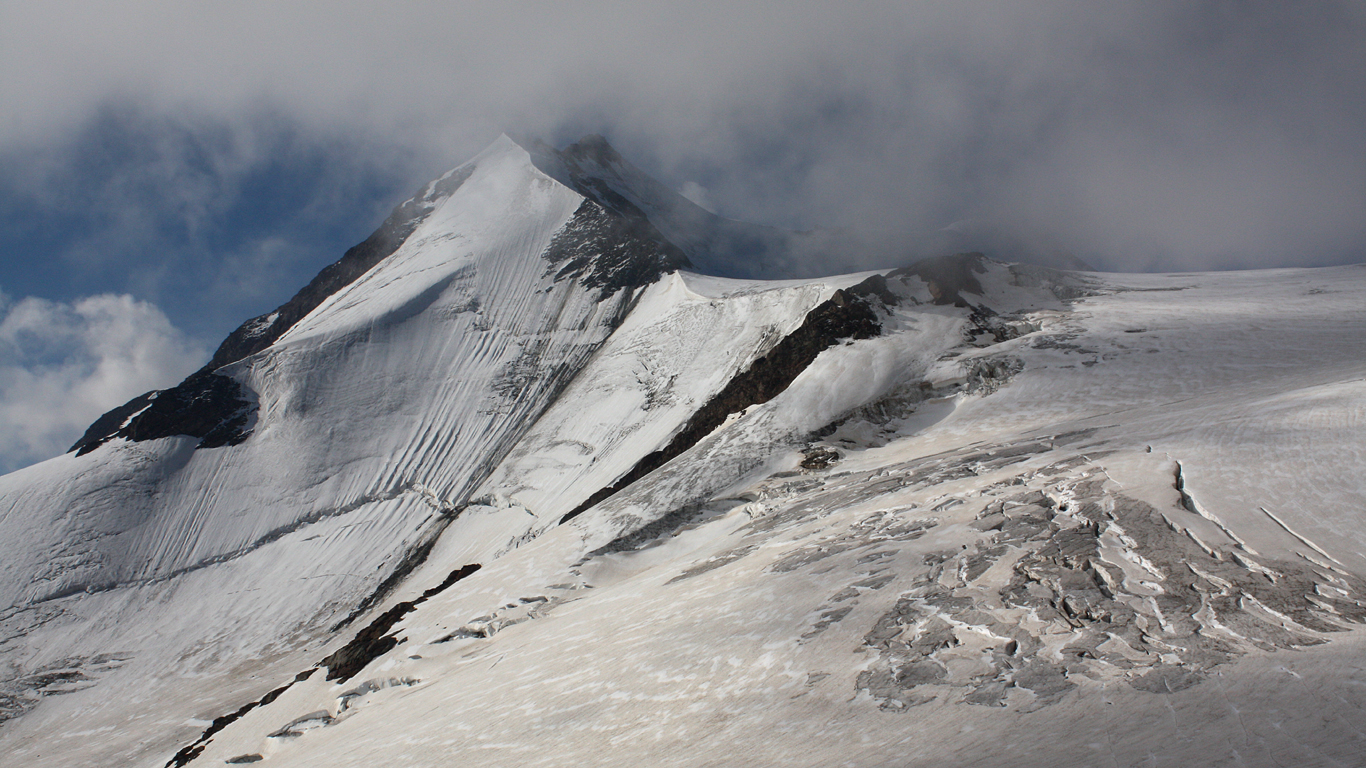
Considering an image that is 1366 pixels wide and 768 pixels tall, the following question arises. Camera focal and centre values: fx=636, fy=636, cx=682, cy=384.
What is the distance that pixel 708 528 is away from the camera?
17.6 metres

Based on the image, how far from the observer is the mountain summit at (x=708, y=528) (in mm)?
6215

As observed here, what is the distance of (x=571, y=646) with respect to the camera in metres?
10.9

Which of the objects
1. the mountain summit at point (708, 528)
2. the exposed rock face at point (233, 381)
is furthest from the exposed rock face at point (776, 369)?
the exposed rock face at point (233, 381)

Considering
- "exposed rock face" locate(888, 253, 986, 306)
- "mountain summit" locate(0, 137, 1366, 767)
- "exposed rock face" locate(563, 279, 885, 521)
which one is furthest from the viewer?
"exposed rock face" locate(888, 253, 986, 306)

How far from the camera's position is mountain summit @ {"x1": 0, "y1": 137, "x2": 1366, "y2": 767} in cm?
621

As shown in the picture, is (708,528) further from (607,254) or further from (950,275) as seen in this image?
(607,254)

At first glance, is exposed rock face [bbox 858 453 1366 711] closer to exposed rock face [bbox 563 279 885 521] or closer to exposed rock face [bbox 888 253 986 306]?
exposed rock face [bbox 563 279 885 521]

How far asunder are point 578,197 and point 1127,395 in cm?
4480

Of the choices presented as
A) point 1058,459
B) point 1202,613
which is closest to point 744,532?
point 1058,459

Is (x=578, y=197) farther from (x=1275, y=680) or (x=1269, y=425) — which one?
(x=1275, y=680)

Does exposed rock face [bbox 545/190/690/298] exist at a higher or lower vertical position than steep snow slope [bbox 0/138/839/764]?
higher

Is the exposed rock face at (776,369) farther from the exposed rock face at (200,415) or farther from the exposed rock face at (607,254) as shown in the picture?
the exposed rock face at (200,415)

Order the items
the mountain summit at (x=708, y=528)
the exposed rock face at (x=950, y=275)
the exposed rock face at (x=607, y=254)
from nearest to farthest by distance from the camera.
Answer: the mountain summit at (x=708, y=528) → the exposed rock face at (x=950, y=275) → the exposed rock face at (x=607, y=254)

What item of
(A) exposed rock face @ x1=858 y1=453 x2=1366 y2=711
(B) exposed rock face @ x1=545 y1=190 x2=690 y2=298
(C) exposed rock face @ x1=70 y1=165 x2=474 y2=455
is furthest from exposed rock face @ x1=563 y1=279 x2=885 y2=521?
(C) exposed rock face @ x1=70 y1=165 x2=474 y2=455
